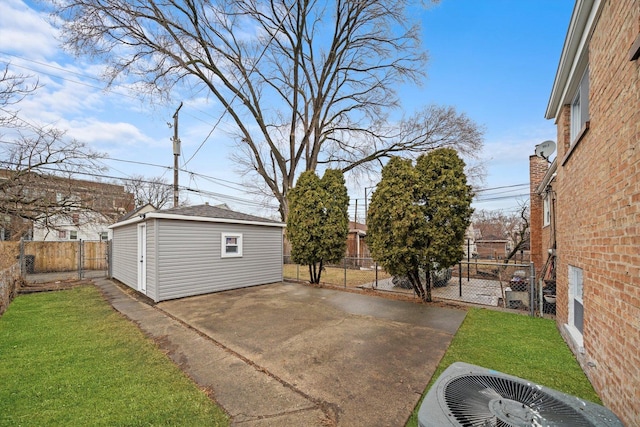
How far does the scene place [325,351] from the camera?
12.6ft

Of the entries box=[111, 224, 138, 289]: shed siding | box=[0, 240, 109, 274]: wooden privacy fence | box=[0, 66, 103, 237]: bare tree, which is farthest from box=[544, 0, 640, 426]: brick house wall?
box=[0, 240, 109, 274]: wooden privacy fence

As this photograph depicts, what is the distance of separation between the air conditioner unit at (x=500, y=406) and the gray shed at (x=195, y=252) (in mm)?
7187

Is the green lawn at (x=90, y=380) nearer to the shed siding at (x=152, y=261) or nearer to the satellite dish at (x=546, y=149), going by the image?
the shed siding at (x=152, y=261)

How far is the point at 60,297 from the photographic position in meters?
7.48

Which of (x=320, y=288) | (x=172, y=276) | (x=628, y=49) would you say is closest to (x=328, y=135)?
(x=320, y=288)

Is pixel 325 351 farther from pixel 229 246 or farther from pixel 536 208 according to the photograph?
pixel 536 208

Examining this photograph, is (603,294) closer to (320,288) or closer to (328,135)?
(320,288)

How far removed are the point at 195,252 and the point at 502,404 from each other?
7.73 m

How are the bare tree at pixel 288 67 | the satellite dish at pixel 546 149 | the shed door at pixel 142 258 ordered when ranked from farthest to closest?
the bare tree at pixel 288 67 → the satellite dish at pixel 546 149 → the shed door at pixel 142 258

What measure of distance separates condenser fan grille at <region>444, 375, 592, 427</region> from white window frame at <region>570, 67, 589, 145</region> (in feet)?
11.0

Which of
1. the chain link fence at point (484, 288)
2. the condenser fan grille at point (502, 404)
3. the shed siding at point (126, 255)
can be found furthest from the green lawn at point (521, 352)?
the shed siding at point (126, 255)

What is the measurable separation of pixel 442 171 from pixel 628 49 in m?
4.21

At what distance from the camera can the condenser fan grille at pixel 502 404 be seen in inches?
48.1

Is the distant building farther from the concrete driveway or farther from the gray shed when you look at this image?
the concrete driveway
